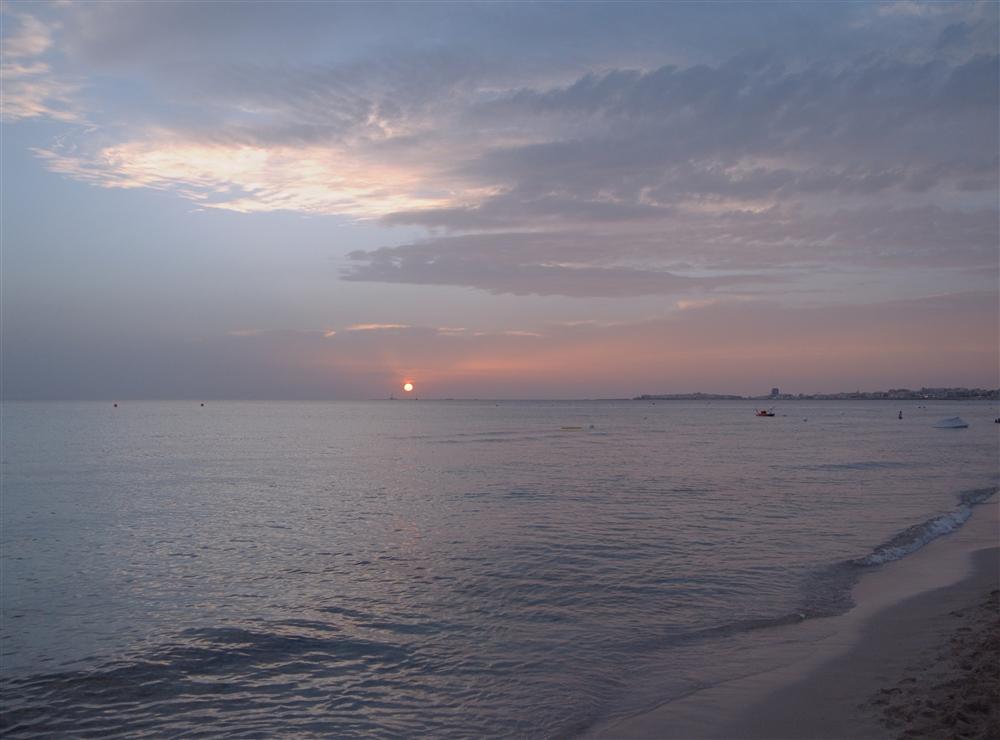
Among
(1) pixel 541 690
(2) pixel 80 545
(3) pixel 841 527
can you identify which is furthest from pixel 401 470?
(1) pixel 541 690

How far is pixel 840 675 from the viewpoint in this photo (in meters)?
10.9

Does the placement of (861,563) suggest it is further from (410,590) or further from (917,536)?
(410,590)

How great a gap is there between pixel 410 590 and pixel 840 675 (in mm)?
9357

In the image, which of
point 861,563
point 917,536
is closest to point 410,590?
point 861,563

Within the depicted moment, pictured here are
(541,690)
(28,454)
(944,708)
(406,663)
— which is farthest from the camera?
(28,454)

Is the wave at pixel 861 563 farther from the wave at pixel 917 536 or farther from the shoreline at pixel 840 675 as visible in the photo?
the shoreline at pixel 840 675

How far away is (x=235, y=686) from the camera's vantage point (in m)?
11.2

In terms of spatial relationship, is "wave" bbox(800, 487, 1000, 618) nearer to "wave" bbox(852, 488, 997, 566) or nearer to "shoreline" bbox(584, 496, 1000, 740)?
"wave" bbox(852, 488, 997, 566)

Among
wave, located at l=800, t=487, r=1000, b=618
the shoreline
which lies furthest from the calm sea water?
the shoreline

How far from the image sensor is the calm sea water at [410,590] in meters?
10.6

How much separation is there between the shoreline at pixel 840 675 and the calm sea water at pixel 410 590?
629 mm

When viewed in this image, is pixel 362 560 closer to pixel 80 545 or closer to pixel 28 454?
pixel 80 545

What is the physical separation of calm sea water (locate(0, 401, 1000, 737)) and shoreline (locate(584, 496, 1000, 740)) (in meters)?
0.63

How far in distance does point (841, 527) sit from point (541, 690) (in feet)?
58.5
